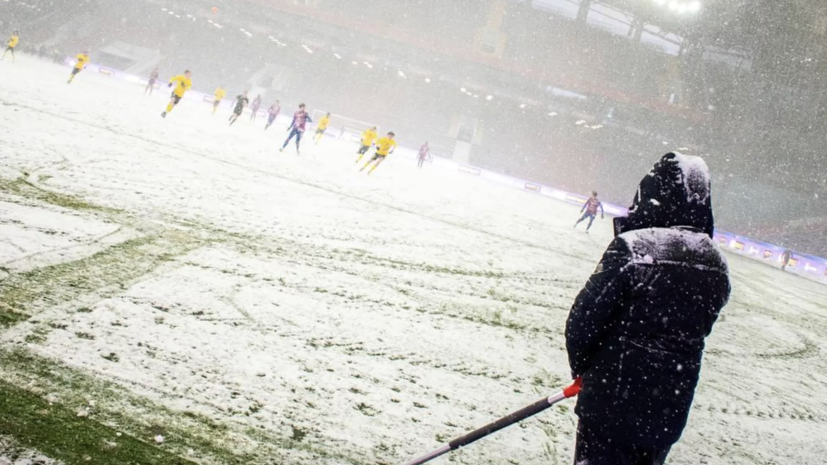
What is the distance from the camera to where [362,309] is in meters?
4.06

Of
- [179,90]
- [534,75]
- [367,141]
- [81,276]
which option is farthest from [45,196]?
[534,75]

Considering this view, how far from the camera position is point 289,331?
11.0ft

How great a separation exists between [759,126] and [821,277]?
18424 mm

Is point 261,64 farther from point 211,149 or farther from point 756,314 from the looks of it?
point 756,314

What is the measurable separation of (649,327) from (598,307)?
0.20 m

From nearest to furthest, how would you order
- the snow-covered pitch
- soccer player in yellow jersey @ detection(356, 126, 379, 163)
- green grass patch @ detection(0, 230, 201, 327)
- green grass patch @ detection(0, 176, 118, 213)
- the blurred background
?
the snow-covered pitch, green grass patch @ detection(0, 230, 201, 327), green grass patch @ detection(0, 176, 118, 213), soccer player in yellow jersey @ detection(356, 126, 379, 163), the blurred background

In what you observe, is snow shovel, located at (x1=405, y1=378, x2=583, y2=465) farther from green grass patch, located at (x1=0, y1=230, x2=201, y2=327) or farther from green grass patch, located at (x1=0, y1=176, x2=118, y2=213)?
green grass patch, located at (x1=0, y1=176, x2=118, y2=213)

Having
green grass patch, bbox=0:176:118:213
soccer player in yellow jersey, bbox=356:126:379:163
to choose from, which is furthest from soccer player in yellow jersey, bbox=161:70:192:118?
green grass patch, bbox=0:176:118:213

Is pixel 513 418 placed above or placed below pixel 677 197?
below

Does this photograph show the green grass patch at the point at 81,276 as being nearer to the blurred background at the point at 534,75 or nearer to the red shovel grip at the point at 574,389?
the red shovel grip at the point at 574,389

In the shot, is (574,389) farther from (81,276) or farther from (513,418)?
(81,276)

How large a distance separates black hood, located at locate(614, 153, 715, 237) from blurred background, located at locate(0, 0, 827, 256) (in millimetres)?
36025

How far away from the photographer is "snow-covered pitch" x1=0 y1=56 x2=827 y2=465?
2.39 m

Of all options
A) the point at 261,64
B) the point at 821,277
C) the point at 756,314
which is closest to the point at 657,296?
the point at 756,314
